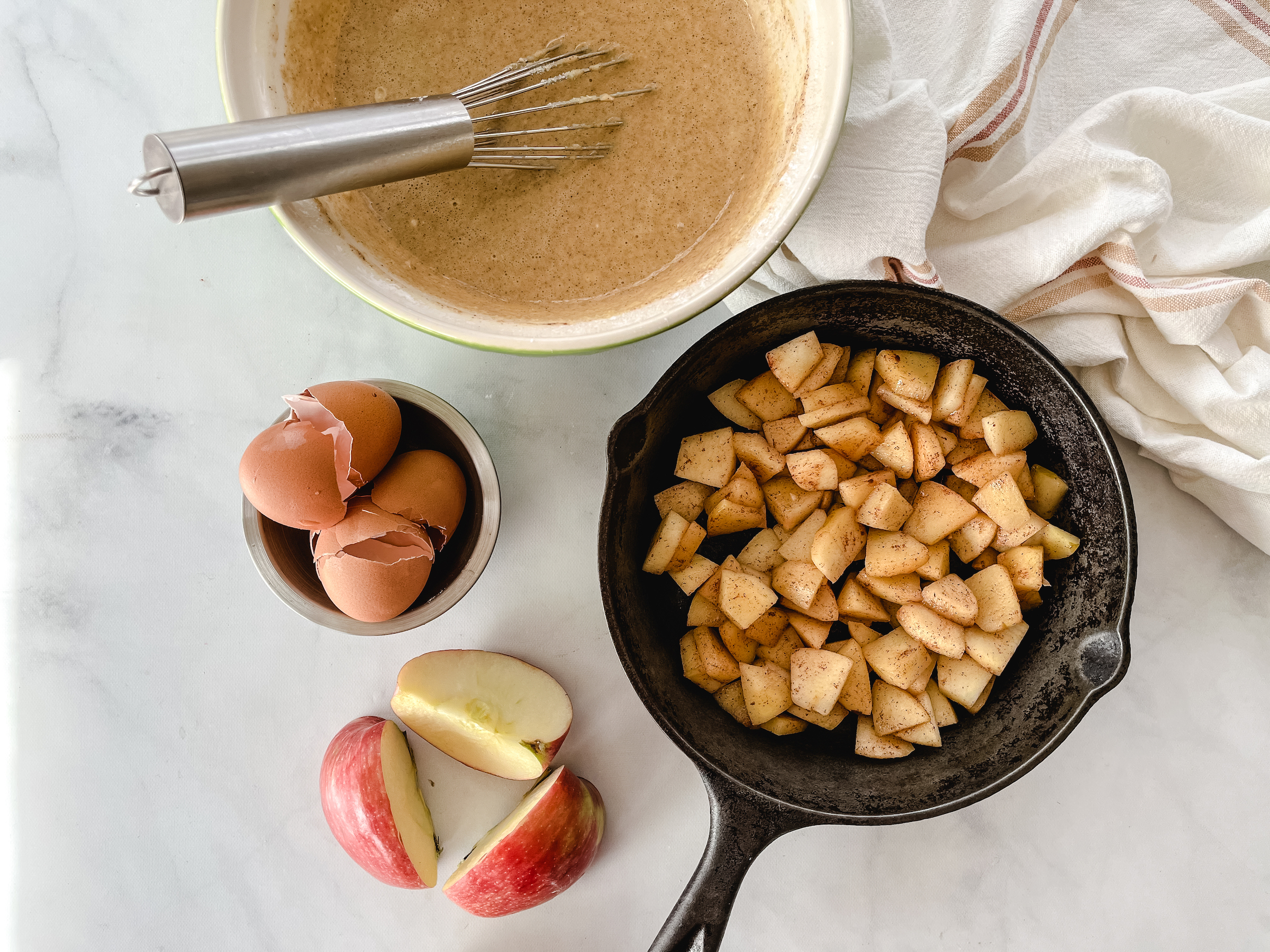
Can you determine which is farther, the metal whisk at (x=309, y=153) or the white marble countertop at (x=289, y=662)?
the white marble countertop at (x=289, y=662)

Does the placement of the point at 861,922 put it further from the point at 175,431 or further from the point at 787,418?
the point at 175,431

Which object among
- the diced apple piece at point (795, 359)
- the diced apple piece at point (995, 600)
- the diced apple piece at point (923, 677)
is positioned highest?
the diced apple piece at point (795, 359)

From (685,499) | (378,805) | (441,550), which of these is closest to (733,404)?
(685,499)

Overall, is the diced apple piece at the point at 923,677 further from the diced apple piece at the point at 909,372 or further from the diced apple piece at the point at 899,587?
the diced apple piece at the point at 909,372

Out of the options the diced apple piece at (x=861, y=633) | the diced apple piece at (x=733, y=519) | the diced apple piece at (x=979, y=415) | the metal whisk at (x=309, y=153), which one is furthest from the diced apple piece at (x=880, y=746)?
the metal whisk at (x=309, y=153)

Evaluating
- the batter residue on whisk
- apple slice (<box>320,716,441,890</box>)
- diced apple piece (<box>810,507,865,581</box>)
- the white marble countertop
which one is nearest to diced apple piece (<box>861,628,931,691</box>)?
diced apple piece (<box>810,507,865,581</box>)

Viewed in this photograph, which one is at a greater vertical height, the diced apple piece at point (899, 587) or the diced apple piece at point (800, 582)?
the diced apple piece at point (800, 582)
